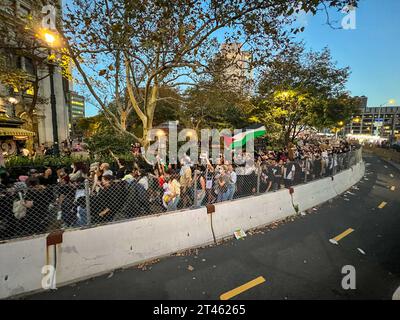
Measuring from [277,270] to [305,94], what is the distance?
13209 mm

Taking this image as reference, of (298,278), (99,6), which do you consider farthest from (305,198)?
(99,6)

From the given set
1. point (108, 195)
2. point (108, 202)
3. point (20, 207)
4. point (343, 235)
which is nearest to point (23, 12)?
point (20, 207)

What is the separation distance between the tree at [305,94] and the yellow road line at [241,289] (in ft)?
43.4

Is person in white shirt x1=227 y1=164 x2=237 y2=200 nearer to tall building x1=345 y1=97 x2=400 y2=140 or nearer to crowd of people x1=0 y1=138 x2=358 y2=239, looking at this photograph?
crowd of people x1=0 y1=138 x2=358 y2=239

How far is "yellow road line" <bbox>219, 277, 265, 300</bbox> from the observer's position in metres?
3.64

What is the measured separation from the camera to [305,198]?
26.2 ft

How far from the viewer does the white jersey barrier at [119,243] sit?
354cm

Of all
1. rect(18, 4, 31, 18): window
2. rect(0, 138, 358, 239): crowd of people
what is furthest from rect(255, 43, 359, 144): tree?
rect(18, 4, 31, 18): window

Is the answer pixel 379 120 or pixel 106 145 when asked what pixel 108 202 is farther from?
pixel 379 120

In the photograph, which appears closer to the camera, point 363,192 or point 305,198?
point 305,198

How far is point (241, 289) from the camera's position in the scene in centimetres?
380

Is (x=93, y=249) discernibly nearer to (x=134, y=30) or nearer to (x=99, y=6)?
(x=134, y=30)

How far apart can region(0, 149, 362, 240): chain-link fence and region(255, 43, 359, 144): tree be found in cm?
931
